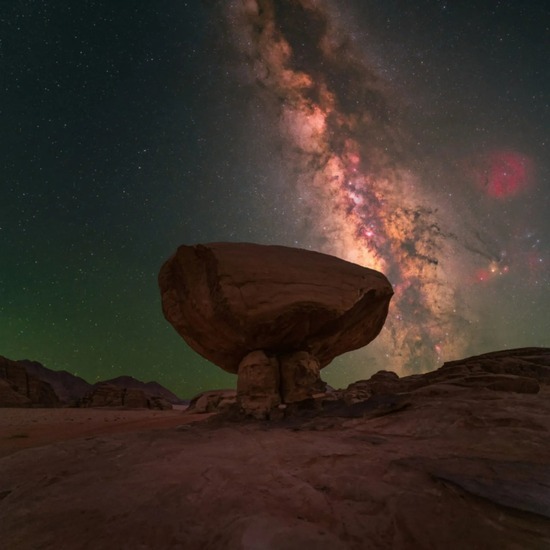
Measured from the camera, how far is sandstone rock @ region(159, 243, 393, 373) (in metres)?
7.85

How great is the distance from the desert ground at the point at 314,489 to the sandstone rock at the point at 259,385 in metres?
3.18

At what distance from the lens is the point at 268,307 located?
25.2 feet

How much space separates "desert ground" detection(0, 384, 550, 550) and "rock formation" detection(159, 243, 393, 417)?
11.3 ft

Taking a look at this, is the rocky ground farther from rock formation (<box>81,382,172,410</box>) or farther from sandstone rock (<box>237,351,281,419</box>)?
rock formation (<box>81,382,172,410</box>)

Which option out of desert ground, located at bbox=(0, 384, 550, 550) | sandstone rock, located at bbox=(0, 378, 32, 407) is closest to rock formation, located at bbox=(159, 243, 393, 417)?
desert ground, located at bbox=(0, 384, 550, 550)

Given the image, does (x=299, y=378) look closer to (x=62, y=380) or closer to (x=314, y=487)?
(x=314, y=487)

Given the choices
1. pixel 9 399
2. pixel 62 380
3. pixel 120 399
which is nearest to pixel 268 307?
pixel 9 399

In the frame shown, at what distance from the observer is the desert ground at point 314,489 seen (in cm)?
197

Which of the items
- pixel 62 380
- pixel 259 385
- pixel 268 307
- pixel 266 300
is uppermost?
pixel 266 300

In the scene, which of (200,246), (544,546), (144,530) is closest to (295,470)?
(144,530)

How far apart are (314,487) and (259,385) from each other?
5466 millimetres

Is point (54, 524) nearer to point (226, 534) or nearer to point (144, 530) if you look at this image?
point (144, 530)

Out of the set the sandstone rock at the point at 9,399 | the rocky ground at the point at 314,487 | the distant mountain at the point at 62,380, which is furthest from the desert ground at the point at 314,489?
the distant mountain at the point at 62,380

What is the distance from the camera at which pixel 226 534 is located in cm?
200
